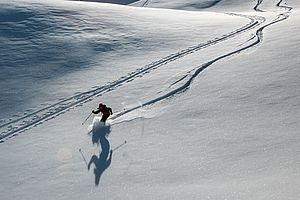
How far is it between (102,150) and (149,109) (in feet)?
9.11

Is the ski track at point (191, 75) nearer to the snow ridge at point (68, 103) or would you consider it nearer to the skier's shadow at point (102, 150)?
the skier's shadow at point (102, 150)

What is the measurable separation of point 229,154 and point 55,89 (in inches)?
336

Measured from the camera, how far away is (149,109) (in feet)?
41.7

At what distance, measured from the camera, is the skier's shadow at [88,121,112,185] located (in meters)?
9.36

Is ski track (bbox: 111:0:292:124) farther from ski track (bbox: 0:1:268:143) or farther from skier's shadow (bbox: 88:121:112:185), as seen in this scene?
skier's shadow (bbox: 88:121:112:185)

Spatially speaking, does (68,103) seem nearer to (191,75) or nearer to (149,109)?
(149,109)

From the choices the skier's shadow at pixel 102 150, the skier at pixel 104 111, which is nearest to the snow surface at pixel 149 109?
the skier's shadow at pixel 102 150

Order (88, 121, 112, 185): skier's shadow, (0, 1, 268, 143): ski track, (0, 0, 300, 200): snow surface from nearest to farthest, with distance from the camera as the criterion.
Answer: (0, 0, 300, 200): snow surface → (88, 121, 112, 185): skier's shadow → (0, 1, 268, 143): ski track

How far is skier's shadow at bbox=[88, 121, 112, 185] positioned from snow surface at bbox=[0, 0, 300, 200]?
32 millimetres

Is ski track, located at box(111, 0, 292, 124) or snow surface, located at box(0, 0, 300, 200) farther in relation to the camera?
ski track, located at box(111, 0, 292, 124)

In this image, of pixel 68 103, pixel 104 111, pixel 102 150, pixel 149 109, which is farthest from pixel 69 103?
pixel 102 150

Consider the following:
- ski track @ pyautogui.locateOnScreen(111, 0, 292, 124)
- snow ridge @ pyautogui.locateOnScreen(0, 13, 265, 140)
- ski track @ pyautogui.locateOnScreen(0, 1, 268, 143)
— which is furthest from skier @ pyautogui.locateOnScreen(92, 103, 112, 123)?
snow ridge @ pyautogui.locateOnScreen(0, 13, 265, 140)

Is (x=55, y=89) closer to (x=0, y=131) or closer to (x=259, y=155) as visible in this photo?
(x=0, y=131)

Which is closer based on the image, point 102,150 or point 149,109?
point 102,150
